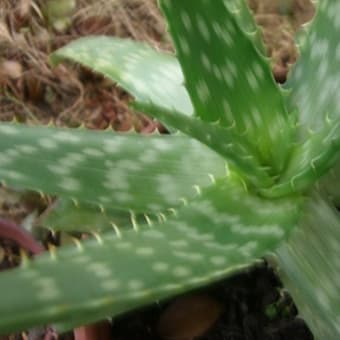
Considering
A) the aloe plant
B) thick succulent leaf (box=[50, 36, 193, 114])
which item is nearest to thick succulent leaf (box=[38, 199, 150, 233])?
the aloe plant

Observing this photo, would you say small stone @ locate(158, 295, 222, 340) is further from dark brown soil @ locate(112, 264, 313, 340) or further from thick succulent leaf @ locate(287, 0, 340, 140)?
thick succulent leaf @ locate(287, 0, 340, 140)

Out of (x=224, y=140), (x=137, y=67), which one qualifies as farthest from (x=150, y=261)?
(x=137, y=67)

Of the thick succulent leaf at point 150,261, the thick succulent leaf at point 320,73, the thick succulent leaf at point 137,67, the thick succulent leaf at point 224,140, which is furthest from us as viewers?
the thick succulent leaf at point 137,67

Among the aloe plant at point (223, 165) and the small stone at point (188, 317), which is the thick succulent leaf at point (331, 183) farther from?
the small stone at point (188, 317)

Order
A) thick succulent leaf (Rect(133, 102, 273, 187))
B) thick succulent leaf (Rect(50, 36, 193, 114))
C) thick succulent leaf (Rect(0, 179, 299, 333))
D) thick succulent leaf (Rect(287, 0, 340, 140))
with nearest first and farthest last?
thick succulent leaf (Rect(0, 179, 299, 333)), thick succulent leaf (Rect(133, 102, 273, 187)), thick succulent leaf (Rect(287, 0, 340, 140)), thick succulent leaf (Rect(50, 36, 193, 114))

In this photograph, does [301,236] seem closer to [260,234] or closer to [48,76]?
[260,234]

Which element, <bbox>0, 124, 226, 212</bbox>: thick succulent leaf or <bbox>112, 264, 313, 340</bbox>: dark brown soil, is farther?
<bbox>112, 264, 313, 340</bbox>: dark brown soil

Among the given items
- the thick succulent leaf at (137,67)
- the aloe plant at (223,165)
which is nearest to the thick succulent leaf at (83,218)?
the aloe plant at (223,165)
